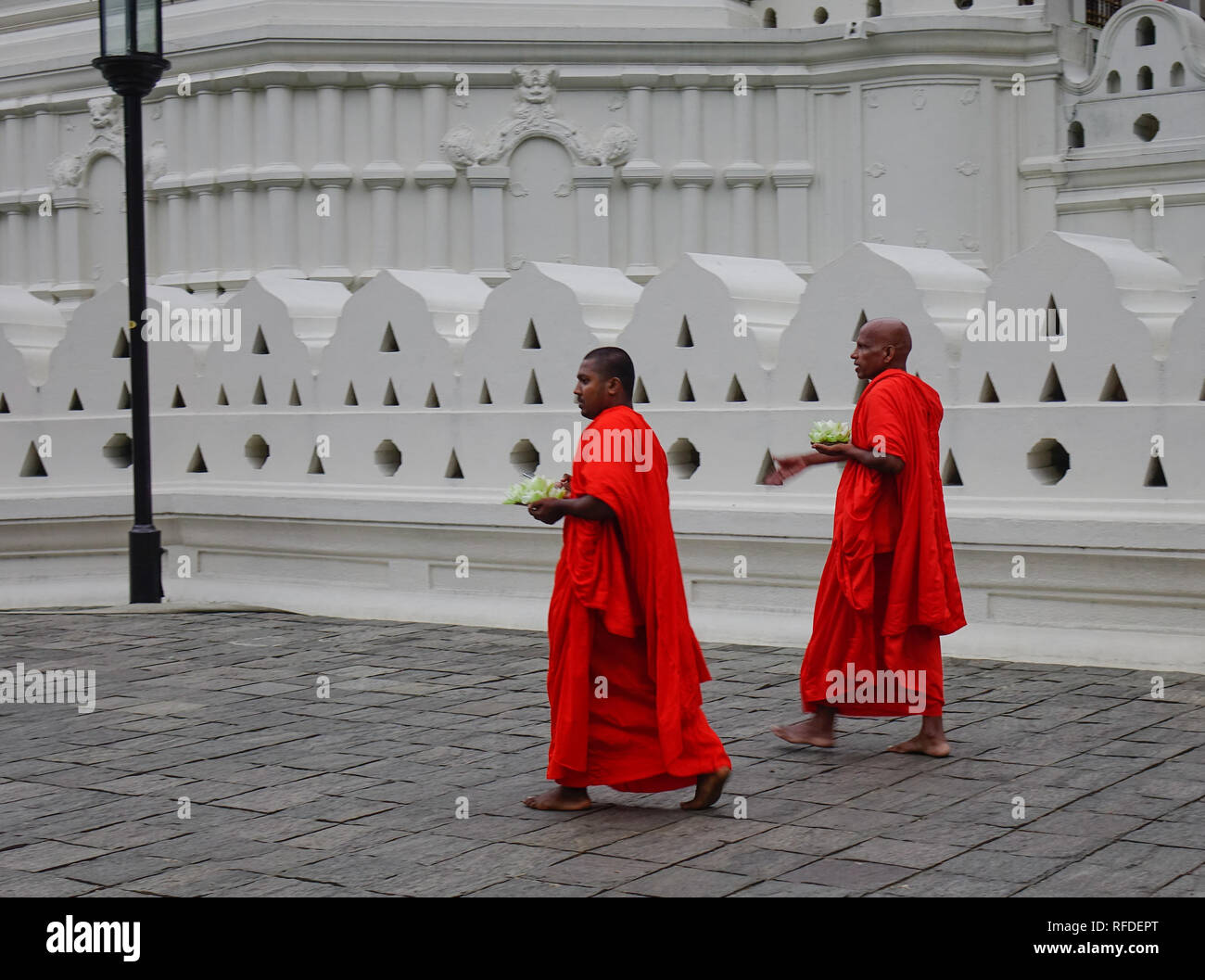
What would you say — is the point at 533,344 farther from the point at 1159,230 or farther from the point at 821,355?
the point at 1159,230

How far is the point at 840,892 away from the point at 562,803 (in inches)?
51.4

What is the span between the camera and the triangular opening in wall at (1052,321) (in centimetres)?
792

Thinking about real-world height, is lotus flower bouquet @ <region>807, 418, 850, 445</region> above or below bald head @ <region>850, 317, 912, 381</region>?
below

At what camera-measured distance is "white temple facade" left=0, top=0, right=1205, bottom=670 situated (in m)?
7.95

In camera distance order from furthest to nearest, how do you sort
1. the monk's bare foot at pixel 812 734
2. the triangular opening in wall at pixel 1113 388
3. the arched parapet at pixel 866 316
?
1. the arched parapet at pixel 866 316
2. the triangular opening in wall at pixel 1113 388
3. the monk's bare foot at pixel 812 734

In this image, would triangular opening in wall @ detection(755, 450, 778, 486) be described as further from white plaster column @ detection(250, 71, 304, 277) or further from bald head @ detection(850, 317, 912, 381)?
white plaster column @ detection(250, 71, 304, 277)

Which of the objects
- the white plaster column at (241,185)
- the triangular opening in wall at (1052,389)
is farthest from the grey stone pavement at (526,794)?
the white plaster column at (241,185)

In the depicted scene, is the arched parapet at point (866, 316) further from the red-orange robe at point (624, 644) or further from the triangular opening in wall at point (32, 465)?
the triangular opening in wall at point (32, 465)

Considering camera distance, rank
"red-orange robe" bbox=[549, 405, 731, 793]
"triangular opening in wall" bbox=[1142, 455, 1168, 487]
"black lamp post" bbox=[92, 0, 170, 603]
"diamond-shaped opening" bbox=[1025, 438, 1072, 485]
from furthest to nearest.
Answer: "black lamp post" bbox=[92, 0, 170, 603] < "diamond-shaped opening" bbox=[1025, 438, 1072, 485] < "triangular opening in wall" bbox=[1142, 455, 1168, 487] < "red-orange robe" bbox=[549, 405, 731, 793]

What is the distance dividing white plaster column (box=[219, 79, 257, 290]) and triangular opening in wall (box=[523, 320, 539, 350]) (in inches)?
242

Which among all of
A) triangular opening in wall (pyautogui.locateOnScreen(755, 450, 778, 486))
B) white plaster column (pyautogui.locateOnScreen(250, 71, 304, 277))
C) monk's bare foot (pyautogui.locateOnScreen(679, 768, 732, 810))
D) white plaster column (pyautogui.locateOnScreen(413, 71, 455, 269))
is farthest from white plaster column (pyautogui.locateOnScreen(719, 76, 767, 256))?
monk's bare foot (pyautogui.locateOnScreen(679, 768, 732, 810))

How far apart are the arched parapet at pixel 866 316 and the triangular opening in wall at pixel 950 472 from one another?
31cm

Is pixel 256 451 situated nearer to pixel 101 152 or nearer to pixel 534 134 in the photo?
pixel 534 134

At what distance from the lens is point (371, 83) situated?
48.6 ft
